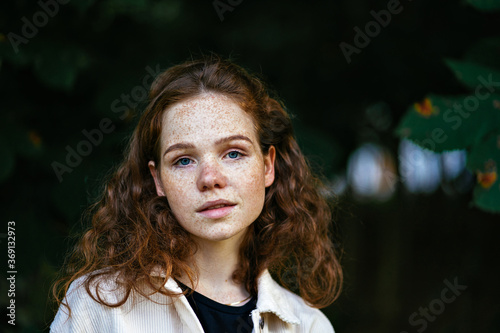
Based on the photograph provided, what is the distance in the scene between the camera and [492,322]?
328cm

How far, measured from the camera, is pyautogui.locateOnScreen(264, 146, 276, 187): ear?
7.29 feet

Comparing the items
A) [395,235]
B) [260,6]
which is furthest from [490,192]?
[395,235]

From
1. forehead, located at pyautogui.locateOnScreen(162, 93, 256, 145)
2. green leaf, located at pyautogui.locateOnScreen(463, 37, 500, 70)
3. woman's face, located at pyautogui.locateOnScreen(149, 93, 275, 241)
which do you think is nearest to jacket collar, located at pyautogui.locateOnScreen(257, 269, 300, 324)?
woman's face, located at pyautogui.locateOnScreen(149, 93, 275, 241)

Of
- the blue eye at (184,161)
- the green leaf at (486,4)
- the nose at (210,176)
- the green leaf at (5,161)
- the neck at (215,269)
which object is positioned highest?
the green leaf at (5,161)

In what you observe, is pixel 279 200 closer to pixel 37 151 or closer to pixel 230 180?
pixel 230 180

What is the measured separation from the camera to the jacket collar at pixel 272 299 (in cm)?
208

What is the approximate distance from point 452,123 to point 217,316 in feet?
4.15

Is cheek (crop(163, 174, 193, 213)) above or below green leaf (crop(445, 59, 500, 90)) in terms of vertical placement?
above

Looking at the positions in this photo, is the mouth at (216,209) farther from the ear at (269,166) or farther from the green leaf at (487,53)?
the green leaf at (487,53)

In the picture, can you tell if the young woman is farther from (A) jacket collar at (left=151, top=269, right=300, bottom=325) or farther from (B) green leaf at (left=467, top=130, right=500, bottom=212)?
(B) green leaf at (left=467, top=130, right=500, bottom=212)

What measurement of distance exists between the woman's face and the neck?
7cm

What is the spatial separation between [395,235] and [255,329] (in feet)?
9.36

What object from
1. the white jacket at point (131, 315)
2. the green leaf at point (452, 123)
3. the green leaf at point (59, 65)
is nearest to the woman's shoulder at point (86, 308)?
the white jacket at point (131, 315)

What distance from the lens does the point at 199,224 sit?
1.93 m
